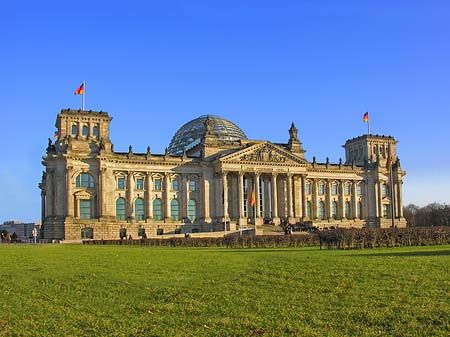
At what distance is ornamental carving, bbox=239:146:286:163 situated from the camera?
97125 mm

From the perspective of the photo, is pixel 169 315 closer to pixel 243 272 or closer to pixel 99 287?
pixel 99 287

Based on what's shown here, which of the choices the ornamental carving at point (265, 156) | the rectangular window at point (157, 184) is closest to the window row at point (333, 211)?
the ornamental carving at point (265, 156)

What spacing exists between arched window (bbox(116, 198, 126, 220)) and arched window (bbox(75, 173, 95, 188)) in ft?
18.4

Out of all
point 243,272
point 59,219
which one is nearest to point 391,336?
point 243,272

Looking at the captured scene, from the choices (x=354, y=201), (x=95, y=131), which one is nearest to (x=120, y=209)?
(x=95, y=131)

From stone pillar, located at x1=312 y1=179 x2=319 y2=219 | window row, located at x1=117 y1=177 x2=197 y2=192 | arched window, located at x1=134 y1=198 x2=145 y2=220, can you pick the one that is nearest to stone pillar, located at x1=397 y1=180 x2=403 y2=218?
stone pillar, located at x1=312 y1=179 x2=319 y2=219

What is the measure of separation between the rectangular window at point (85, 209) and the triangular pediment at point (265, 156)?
923 inches

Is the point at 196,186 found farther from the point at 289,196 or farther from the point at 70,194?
the point at 70,194

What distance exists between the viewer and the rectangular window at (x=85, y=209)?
8769 cm

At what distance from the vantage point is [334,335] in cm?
1452

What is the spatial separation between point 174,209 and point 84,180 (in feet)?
Answer: 55.4

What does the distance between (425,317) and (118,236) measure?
76.7 meters

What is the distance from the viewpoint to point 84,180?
288ft

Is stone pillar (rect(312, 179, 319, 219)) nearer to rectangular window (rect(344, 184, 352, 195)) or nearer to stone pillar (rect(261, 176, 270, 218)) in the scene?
rectangular window (rect(344, 184, 352, 195))
